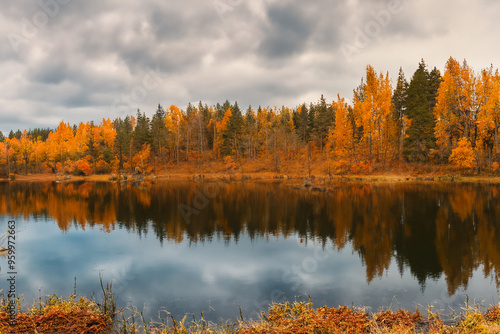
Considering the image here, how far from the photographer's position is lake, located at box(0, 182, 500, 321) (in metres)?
12.9

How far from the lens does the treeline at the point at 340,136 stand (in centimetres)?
5966

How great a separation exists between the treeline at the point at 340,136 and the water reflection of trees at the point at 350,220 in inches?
971

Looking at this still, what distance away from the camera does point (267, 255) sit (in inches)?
749

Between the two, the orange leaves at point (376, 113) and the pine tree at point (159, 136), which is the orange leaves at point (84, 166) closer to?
the pine tree at point (159, 136)

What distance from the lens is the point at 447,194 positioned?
38.9 metres

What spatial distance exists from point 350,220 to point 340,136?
58342 millimetres

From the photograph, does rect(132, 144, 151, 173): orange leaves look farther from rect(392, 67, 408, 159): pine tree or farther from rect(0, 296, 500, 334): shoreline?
rect(0, 296, 500, 334): shoreline

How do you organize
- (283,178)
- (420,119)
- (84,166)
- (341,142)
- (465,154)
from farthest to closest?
(84,166), (341,142), (283,178), (420,119), (465,154)

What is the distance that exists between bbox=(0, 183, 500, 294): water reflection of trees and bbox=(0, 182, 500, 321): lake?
121 mm

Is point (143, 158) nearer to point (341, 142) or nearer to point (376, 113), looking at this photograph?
point (341, 142)

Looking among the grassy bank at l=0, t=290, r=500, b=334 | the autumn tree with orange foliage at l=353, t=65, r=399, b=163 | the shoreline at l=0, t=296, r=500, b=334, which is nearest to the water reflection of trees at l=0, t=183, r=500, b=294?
the shoreline at l=0, t=296, r=500, b=334

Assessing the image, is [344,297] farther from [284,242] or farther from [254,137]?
[254,137]

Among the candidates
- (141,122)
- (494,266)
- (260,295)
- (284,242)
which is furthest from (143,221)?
(141,122)

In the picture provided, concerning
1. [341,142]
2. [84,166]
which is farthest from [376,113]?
[84,166]
